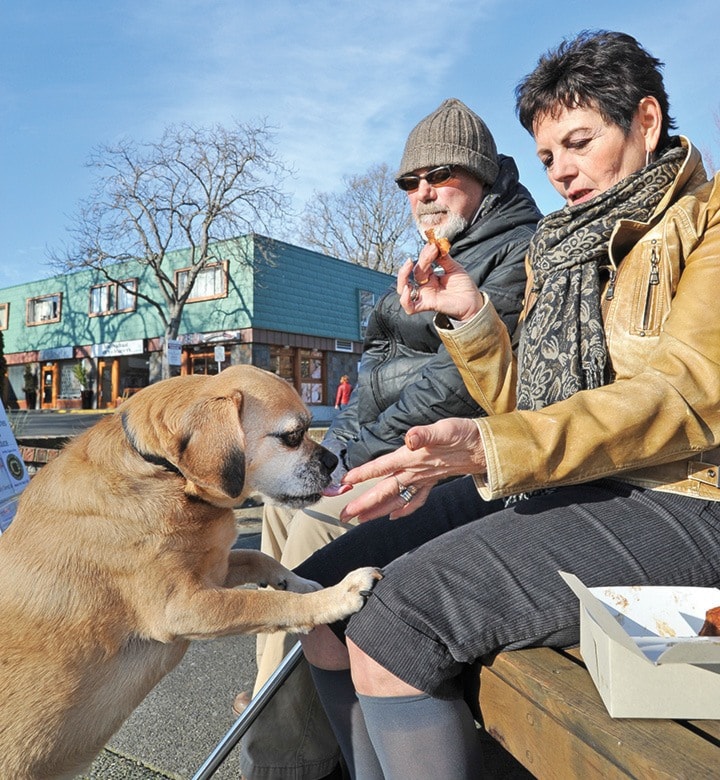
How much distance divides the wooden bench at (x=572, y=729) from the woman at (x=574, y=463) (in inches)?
3.1

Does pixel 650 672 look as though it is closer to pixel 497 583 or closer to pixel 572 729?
pixel 572 729

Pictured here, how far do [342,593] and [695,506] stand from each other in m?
0.87

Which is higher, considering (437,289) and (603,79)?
(603,79)

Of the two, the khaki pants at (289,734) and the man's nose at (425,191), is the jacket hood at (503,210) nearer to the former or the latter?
the man's nose at (425,191)

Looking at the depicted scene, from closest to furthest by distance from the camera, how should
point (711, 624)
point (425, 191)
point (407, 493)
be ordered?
point (711, 624), point (407, 493), point (425, 191)

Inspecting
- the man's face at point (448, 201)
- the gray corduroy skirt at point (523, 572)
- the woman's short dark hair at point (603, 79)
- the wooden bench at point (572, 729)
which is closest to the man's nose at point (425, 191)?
the man's face at point (448, 201)

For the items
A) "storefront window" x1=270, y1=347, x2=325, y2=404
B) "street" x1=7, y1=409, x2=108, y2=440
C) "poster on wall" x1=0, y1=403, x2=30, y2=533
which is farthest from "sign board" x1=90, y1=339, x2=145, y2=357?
"poster on wall" x1=0, y1=403, x2=30, y2=533

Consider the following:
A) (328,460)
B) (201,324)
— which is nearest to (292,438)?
(328,460)

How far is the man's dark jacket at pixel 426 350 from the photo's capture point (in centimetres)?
258

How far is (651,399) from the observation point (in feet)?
4.48

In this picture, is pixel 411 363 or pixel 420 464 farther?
pixel 411 363

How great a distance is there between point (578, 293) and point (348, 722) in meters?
1.29

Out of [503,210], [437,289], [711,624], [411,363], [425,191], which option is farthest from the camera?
[425,191]

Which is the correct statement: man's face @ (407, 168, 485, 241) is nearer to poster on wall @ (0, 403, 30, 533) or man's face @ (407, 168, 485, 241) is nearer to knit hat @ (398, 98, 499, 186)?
knit hat @ (398, 98, 499, 186)
